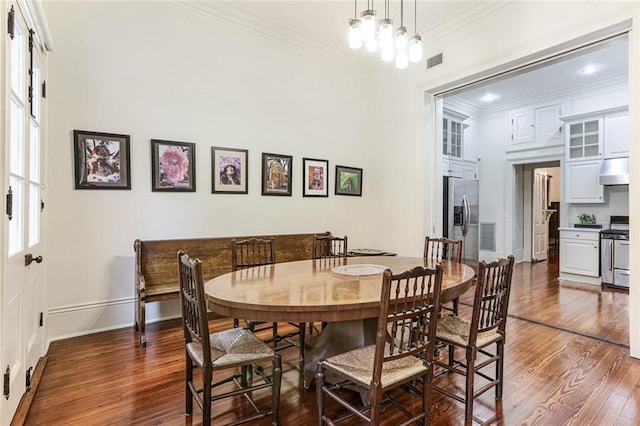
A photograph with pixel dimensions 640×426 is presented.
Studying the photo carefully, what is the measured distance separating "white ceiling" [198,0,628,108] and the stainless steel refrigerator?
1.98 m

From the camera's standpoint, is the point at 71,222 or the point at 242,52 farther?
the point at 242,52

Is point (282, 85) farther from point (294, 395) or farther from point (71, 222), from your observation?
point (294, 395)

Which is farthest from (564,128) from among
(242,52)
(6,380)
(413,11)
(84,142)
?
(6,380)

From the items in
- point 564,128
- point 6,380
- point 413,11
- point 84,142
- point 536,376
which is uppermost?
point 413,11

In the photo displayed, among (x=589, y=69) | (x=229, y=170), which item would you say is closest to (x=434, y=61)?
(x=229, y=170)

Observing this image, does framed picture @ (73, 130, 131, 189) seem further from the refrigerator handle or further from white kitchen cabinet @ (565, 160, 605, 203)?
white kitchen cabinet @ (565, 160, 605, 203)

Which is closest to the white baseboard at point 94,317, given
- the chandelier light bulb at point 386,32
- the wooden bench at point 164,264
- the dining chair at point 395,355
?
the wooden bench at point 164,264

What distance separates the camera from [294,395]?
220 cm

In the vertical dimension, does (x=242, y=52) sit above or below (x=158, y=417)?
above

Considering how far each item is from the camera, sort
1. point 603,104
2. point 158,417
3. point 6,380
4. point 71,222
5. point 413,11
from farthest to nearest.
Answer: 1. point 603,104
2. point 413,11
3. point 71,222
4. point 158,417
5. point 6,380

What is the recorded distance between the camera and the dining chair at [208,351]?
1.68 meters

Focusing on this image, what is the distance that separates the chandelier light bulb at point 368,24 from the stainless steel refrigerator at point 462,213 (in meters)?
3.91

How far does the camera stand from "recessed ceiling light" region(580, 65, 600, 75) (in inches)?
207

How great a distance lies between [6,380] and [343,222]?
4.01 metres
